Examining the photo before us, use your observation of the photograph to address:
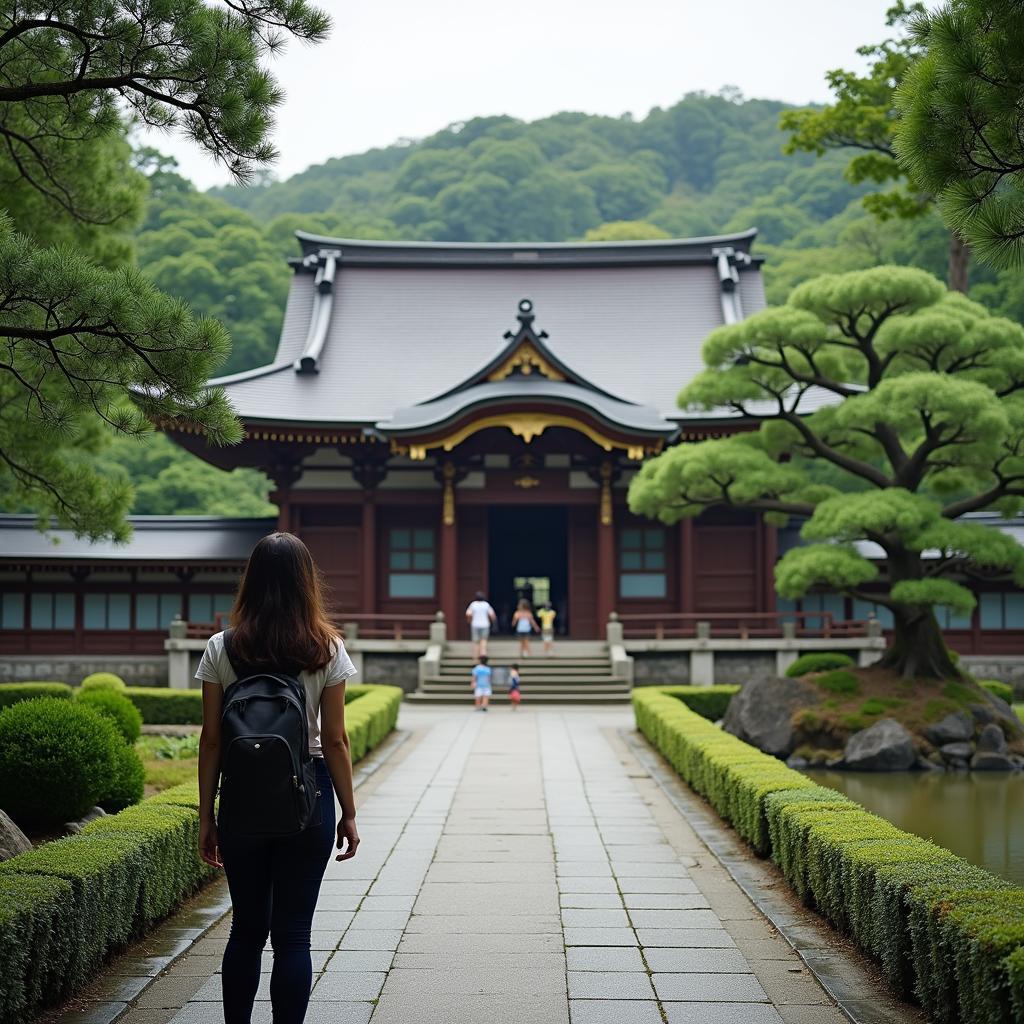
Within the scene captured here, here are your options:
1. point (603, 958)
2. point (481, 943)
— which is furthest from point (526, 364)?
point (603, 958)

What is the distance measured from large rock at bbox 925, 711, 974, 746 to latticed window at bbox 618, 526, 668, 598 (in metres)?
11.3

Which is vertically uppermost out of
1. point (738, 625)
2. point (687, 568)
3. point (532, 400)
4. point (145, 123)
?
point (532, 400)

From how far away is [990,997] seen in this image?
14.4ft

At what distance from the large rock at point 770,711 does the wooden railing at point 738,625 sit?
6.91 m

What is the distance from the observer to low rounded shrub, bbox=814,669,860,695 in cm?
1681

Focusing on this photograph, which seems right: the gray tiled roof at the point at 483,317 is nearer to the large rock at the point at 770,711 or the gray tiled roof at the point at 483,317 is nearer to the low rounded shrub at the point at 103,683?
the low rounded shrub at the point at 103,683

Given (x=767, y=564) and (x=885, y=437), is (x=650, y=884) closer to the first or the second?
(x=885, y=437)

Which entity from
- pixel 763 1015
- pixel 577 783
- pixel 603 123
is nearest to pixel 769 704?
pixel 577 783

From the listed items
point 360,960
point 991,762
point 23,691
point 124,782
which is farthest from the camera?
point 23,691

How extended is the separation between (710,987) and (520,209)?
236 ft

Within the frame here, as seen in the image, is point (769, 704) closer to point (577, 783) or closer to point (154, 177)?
point (577, 783)

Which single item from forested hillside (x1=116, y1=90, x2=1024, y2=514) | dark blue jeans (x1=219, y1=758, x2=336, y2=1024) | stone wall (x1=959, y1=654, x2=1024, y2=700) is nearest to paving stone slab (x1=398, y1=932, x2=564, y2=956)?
dark blue jeans (x1=219, y1=758, x2=336, y2=1024)

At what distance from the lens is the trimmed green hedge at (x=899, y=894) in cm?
452

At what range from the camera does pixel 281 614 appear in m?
4.44
